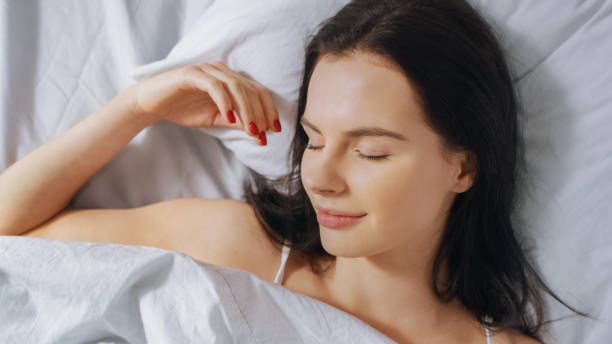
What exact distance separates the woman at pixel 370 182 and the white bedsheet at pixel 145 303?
4.9 inches

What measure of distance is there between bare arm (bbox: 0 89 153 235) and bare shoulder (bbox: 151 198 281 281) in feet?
0.55

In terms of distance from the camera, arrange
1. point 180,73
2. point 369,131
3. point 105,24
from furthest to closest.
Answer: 1. point 105,24
2. point 180,73
3. point 369,131

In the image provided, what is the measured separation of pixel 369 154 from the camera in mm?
756

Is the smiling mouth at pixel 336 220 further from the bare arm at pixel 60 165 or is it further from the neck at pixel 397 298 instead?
the bare arm at pixel 60 165

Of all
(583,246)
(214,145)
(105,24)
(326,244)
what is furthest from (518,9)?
(105,24)

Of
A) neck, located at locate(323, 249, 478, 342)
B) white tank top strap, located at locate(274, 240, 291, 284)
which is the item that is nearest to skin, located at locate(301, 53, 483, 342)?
neck, located at locate(323, 249, 478, 342)

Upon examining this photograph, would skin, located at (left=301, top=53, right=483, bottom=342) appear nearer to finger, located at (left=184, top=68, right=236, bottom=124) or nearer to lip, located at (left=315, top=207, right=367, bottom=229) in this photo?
lip, located at (left=315, top=207, right=367, bottom=229)

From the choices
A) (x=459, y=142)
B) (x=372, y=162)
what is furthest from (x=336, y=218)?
(x=459, y=142)

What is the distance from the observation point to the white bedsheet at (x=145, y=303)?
83cm

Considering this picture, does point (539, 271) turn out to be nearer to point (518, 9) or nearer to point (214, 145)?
point (518, 9)

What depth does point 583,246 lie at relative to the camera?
96cm

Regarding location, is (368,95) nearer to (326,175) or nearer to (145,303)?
(326,175)

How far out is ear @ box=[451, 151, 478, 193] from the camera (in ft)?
2.77

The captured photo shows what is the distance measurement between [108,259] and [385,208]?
1.53 ft
